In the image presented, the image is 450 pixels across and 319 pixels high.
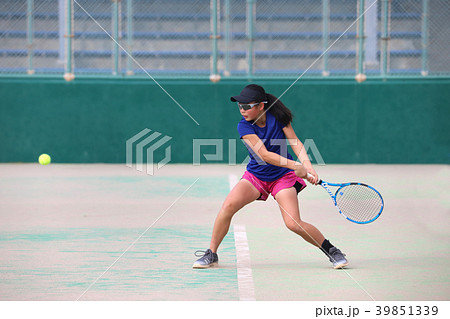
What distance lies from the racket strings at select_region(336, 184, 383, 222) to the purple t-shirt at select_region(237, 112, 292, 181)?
24.6 inches

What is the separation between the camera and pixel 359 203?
631 cm

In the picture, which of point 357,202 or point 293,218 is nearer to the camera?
point 293,218

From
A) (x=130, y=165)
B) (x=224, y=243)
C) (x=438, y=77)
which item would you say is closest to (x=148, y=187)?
(x=130, y=165)

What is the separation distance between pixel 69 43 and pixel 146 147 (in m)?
2.46

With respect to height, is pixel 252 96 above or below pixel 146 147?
above

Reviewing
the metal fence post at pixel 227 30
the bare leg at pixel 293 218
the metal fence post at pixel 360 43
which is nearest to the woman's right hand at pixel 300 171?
the bare leg at pixel 293 218

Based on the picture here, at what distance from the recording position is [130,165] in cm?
1433

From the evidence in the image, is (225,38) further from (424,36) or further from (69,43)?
(424,36)

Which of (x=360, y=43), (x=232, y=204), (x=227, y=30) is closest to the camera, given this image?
(x=232, y=204)

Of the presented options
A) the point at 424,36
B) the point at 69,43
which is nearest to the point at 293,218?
the point at 69,43

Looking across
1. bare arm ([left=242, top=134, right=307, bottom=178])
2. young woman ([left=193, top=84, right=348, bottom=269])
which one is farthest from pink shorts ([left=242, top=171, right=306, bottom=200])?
bare arm ([left=242, top=134, right=307, bottom=178])

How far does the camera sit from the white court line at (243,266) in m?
5.06

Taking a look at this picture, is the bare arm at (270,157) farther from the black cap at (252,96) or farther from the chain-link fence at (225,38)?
the chain-link fence at (225,38)

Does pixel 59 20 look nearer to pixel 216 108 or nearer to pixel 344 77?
pixel 216 108
